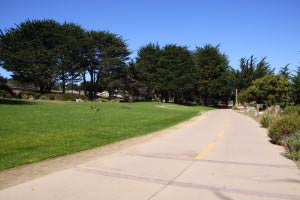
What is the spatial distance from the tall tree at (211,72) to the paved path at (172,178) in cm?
7115

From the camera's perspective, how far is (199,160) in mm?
10133

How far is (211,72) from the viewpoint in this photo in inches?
3265

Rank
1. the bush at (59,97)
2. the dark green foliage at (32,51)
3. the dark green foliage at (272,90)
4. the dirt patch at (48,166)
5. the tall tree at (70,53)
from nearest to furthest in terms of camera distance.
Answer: the dirt patch at (48,166) < the dark green foliage at (272,90) < the bush at (59,97) < the dark green foliage at (32,51) < the tall tree at (70,53)

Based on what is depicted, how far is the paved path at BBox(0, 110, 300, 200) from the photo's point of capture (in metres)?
6.39

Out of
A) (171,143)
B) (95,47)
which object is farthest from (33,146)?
(95,47)

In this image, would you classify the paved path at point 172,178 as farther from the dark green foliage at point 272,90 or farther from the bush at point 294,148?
the dark green foliage at point 272,90

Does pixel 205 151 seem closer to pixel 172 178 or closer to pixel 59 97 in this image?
pixel 172 178

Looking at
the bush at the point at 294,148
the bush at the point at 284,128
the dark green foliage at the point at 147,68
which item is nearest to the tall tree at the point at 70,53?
the dark green foliage at the point at 147,68

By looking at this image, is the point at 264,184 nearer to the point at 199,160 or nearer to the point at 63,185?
the point at 199,160

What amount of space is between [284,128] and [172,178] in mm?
8420

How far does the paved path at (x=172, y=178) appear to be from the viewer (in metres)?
6.39

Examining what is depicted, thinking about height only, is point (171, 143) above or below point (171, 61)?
below

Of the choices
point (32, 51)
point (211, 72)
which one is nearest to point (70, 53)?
point (32, 51)

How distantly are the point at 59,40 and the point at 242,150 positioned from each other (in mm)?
62001
